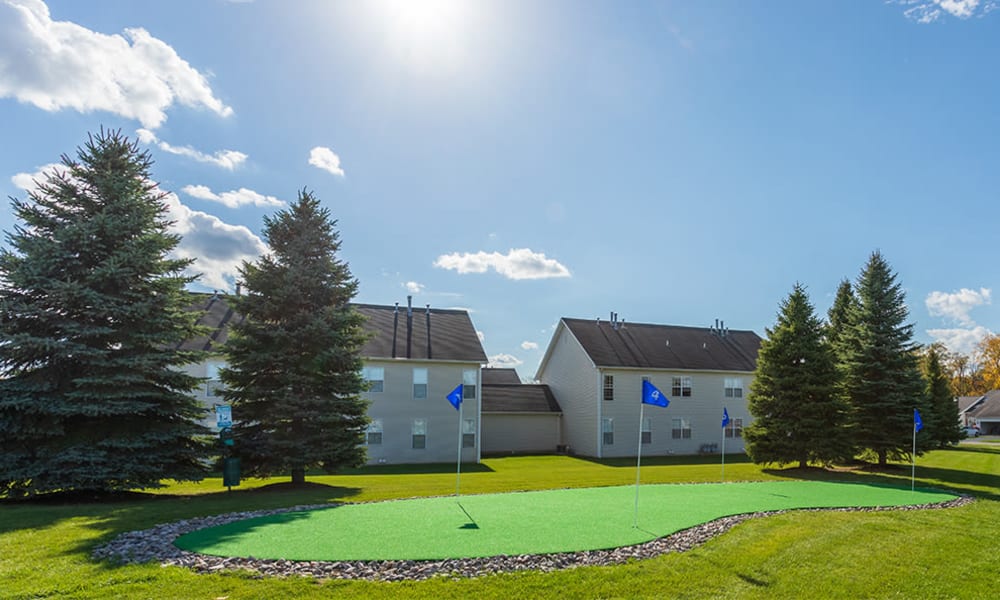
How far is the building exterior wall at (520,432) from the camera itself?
102ft

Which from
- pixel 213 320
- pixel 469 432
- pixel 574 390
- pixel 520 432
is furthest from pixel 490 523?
pixel 574 390

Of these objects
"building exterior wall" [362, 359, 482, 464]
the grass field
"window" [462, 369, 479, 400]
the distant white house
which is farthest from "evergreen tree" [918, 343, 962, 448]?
"building exterior wall" [362, 359, 482, 464]

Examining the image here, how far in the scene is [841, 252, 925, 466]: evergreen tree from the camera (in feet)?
72.5

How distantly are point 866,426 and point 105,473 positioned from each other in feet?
84.1

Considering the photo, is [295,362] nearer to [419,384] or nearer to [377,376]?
[377,376]

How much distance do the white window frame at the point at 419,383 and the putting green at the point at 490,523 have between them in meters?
13.4

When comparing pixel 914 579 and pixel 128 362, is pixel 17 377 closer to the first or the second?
pixel 128 362

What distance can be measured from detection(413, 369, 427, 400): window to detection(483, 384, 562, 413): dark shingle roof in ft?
17.8

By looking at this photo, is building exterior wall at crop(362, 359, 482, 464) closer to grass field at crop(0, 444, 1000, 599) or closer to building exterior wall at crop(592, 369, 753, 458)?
building exterior wall at crop(592, 369, 753, 458)

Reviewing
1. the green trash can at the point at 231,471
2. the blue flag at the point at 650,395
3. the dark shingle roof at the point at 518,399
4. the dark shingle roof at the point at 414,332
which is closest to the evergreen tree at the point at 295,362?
the green trash can at the point at 231,471

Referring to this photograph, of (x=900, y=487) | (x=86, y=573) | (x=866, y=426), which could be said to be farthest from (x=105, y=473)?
(x=866, y=426)

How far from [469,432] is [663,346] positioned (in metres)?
13.5

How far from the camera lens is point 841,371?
862 inches

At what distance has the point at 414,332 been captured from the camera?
92.2ft
